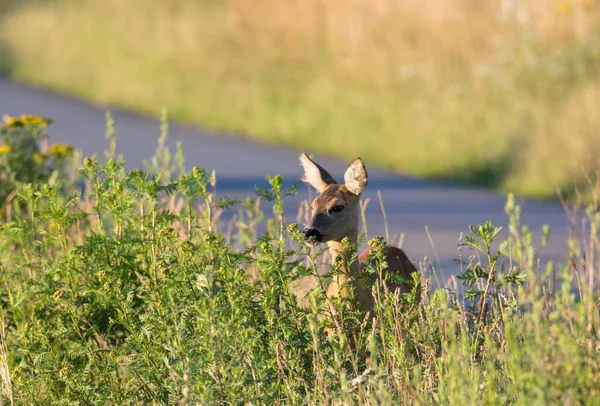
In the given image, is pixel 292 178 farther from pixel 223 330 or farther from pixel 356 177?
pixel 223 330

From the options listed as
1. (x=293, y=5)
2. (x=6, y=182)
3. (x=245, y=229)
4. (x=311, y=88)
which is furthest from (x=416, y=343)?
(x=293, y=5)

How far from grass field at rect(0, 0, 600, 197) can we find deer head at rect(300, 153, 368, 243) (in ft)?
16.6

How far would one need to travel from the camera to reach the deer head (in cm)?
701

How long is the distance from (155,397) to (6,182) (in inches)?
172

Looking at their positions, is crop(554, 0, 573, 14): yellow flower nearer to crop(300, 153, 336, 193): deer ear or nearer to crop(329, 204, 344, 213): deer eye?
crop(300, 153, 336, 193): deer ear

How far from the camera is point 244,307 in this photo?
5.75 metres

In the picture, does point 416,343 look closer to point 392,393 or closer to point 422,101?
point 392,393

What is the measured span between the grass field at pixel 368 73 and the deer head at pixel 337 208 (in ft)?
16.6

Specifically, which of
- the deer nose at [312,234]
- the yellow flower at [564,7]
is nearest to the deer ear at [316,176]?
the deer nose at [312,234]

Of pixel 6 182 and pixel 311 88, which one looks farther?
pixel 311 88

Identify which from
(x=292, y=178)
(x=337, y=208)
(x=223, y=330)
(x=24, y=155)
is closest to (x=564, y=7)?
(x=292, y=178)

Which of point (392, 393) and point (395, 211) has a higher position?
point (395, 211)

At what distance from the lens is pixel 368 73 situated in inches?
752

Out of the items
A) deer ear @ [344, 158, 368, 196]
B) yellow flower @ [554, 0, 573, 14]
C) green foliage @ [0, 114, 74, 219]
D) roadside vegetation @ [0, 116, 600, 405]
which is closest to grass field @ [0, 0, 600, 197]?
yellow flower @ [554, 0, 573, 14]
